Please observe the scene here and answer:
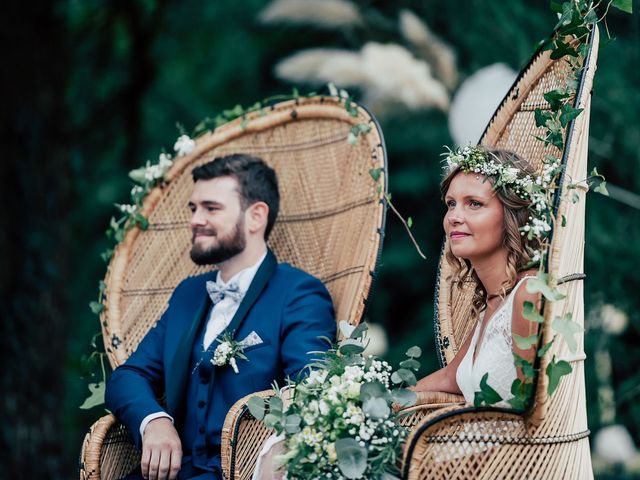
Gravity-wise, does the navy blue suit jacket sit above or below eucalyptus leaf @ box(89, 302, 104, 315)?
below

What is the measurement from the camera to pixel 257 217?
368 cm

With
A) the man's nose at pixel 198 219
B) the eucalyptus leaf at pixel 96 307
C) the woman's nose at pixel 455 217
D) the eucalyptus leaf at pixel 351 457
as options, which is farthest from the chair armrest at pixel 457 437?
the eucalyptus leaf at pixel 96 307

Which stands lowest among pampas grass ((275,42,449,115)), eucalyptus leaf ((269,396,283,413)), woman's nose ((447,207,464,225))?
eucalyptus leaf ((269,396,283,413))

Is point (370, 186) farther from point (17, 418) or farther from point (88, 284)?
point (88, 284)

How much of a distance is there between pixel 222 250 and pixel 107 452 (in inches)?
33.6

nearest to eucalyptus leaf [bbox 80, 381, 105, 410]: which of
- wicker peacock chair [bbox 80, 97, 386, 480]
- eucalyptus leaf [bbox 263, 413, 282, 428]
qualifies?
wicker peacock chair [bbox 80, 97, 386, 480]

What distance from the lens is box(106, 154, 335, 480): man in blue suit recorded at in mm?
3225

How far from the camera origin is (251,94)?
764 cm

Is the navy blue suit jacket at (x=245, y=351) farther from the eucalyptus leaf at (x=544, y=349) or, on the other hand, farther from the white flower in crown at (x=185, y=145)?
the eucalyptus leaf at (x=544, y=349)

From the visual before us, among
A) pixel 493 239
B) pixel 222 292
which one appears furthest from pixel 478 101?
pixel 493 239

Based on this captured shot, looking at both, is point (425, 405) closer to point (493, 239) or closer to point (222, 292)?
point (493, 239)

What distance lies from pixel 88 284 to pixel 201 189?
4.66 m

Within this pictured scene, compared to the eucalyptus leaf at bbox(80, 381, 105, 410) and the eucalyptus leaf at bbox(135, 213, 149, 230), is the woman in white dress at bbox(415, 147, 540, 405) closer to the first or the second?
the eucalyptus leaf at bbox(80, 381, 105, 410)

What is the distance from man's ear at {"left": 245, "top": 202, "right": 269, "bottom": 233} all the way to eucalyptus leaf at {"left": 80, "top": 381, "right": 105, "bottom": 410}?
0.89 metres
